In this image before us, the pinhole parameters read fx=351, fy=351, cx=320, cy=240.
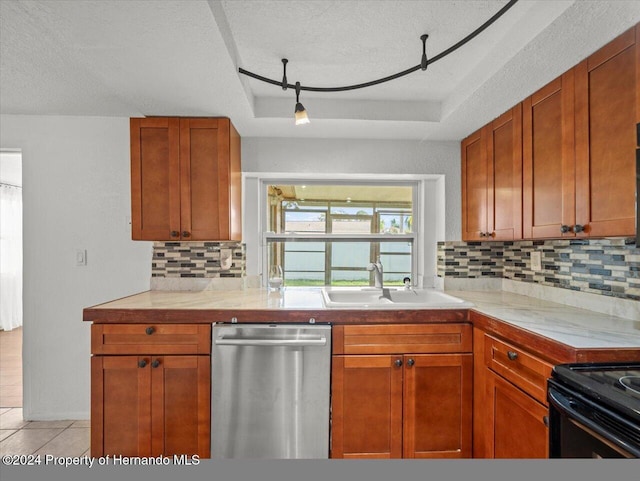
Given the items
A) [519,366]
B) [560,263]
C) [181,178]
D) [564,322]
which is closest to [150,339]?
[181,178]

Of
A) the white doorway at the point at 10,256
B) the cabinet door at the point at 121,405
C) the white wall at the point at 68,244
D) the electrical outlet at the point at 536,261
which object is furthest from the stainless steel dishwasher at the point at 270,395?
the white doorway at the point at 10,256

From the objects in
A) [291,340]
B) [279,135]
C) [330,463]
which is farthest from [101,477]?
[279,135]

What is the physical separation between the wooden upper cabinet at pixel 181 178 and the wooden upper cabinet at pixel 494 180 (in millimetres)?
1656

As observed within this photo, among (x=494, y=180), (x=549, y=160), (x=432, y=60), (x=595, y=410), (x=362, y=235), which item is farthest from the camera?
(x=362, y=235)

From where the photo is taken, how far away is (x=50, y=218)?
2.54 meters

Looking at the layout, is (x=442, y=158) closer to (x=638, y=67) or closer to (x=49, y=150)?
(x=638, y=67)

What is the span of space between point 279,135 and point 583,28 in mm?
1771

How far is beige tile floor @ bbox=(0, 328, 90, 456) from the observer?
7.13 feet

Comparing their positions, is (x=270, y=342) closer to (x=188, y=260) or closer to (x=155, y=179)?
(x=188, y=260)

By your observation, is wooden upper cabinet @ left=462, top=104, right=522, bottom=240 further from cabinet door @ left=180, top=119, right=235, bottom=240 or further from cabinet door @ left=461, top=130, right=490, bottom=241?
cabinet door @ left=180, top=119, right=235, bottom=240

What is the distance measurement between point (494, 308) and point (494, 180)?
0.81 m

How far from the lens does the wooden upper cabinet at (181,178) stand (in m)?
2.22

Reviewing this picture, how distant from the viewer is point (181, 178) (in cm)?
223

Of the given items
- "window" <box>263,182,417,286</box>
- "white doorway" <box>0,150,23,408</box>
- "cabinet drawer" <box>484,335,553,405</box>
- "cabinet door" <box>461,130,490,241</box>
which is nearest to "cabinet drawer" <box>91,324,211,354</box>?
"window" <box>263,182,417,286</box>
